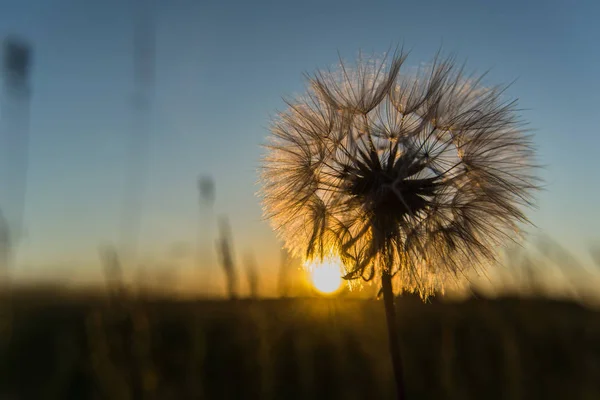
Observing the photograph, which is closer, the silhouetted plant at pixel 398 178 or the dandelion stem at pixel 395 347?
the dandelion stem at pixel 395 347

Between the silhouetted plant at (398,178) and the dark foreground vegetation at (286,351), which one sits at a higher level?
the silhouetted plant at (398,178)

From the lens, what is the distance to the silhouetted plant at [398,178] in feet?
10.5

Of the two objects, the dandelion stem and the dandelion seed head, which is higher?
the dandelion seed head

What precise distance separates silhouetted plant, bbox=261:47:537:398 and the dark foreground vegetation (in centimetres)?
60

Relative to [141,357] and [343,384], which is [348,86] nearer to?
[141,357]

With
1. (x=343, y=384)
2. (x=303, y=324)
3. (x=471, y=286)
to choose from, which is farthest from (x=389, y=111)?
(x=303, y=324)

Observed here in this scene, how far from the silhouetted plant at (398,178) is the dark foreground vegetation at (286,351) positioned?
60 cm

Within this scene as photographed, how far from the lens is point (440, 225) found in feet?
10.9

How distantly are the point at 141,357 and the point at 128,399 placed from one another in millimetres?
262

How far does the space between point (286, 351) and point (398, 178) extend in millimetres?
4594

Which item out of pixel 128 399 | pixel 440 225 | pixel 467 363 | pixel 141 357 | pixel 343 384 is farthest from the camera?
pixel 467 363

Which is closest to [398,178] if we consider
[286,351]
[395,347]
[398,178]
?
[398,178]

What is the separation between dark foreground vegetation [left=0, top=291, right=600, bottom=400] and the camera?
3.36m

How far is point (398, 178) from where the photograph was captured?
3162 mm
